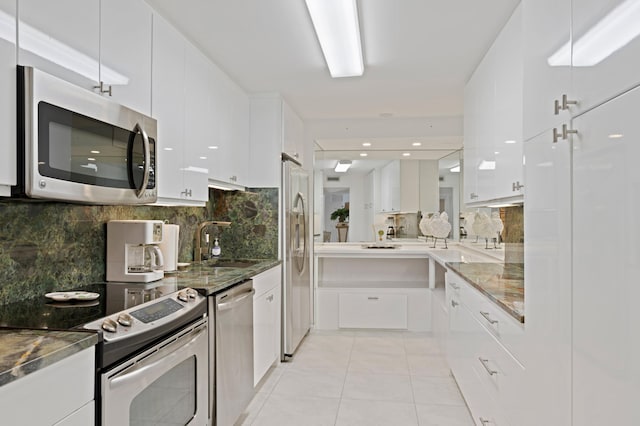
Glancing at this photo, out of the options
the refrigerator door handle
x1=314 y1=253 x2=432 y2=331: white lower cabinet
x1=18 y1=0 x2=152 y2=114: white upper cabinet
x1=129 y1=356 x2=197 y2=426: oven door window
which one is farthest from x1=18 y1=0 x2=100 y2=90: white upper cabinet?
x1=314 y1=253 x2=432 y2=331: white lower cabinet

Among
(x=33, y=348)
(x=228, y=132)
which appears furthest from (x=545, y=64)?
(x=228, y=132)

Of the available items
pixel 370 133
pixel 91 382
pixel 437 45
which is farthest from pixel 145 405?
pixel 370 133

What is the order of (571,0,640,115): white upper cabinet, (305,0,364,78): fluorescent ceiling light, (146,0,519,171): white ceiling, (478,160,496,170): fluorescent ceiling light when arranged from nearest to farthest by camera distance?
(571,0,640,115): white upper cabinet, (305,0,364,78): fluorescent ceiling light, (146,0,519,171): white ceiling, (478,160,496,170): fluorescent ceiling light

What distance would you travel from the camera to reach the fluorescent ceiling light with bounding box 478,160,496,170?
9.30ft

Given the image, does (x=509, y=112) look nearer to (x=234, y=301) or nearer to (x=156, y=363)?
(x=234, y=301)

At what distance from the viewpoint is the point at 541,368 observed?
1.61m

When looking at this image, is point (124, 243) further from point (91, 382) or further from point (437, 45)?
point (437, 45)

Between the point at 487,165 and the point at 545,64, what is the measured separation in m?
1.41

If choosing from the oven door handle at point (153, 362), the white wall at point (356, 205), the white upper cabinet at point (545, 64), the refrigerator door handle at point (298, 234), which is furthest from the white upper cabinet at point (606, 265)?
the white wall at point (356, 205)

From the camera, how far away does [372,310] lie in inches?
206

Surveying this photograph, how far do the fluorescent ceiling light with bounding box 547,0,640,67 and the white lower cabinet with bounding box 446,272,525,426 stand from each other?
1157 millimetres

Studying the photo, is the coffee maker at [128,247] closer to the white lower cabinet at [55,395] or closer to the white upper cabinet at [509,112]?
the white lower cabinet at [55,395]

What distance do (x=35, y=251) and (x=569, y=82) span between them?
2180mm

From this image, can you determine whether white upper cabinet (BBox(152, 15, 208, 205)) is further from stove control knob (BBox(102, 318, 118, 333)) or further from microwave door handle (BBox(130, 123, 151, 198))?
stove control knob (BBox(102, 318, 118, 333))
